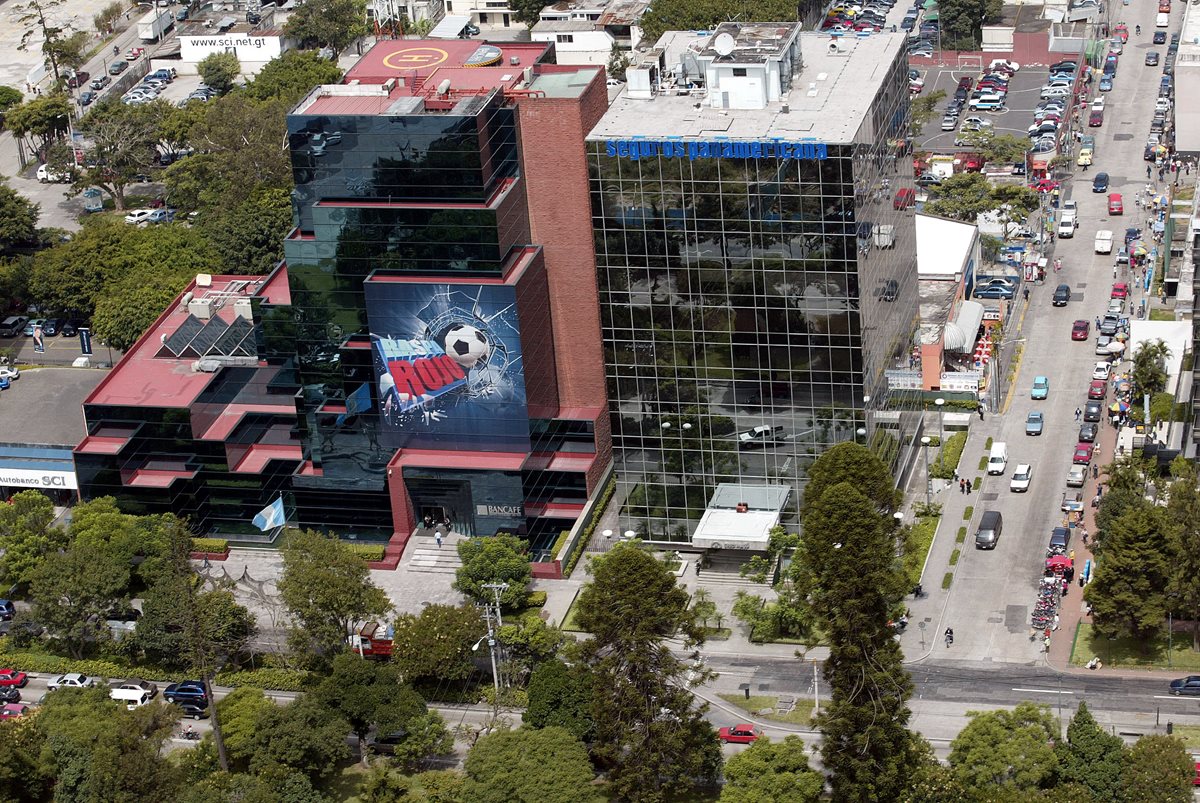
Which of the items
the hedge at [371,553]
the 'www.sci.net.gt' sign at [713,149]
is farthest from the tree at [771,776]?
the hedge at [371,553]

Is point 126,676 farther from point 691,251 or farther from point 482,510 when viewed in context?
point 691,251

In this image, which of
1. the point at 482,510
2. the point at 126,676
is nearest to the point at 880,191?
the point at 482,510

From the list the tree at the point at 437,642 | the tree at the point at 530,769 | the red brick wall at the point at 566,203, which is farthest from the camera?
the red brick wall at the point at 566,203

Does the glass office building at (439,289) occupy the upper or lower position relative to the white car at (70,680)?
upper

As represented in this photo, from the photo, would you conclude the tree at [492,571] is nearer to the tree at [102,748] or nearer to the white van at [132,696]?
the white van at [132,696]

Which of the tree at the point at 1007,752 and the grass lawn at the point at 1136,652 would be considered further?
the grass lawn at the point at 1136,652

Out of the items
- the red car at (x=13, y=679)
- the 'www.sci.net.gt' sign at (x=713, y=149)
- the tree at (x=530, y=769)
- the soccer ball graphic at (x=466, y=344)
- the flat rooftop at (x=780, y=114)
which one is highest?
the flat rooftop at (x=780, y=114)

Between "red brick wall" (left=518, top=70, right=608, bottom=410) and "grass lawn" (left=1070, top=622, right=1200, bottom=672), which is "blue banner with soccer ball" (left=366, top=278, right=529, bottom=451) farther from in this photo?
"grass lawn" (left=1070, top=622, right=1200, bottom=672)
